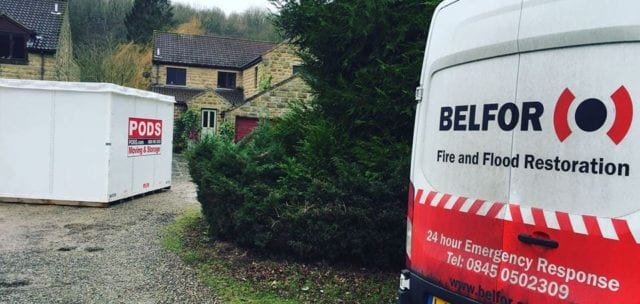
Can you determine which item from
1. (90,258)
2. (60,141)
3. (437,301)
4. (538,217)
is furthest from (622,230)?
(60,141)

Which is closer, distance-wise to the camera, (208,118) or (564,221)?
(564,221)

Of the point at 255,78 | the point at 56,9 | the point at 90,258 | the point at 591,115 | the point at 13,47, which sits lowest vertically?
the point at 90,258

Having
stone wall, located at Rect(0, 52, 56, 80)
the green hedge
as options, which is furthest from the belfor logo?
stone wall, located at Rect(0, 52, 56, 80)

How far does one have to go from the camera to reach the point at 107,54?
32000 millimetres

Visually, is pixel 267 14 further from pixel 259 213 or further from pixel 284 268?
pixel 284 268

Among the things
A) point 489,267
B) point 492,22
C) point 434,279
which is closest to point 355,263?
point 434,279

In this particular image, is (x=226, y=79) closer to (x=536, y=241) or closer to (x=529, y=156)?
(x=529, y=156)

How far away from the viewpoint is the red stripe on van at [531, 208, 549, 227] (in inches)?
102

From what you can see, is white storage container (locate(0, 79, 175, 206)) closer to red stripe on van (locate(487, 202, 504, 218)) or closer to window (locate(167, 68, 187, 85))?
red stripe on van (locate(487, 202, 504, 218))

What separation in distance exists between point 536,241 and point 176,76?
34.7 metres

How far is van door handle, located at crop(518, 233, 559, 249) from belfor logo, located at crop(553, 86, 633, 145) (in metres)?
0.50

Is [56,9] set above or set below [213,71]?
above

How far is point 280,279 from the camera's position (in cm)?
582

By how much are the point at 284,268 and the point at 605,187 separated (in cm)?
430
